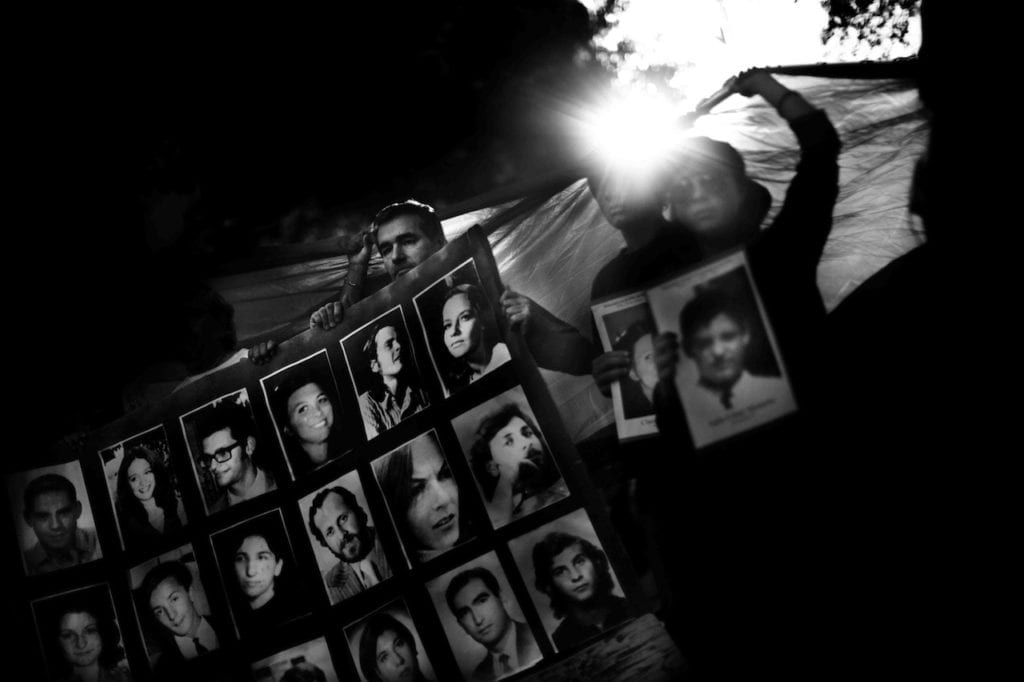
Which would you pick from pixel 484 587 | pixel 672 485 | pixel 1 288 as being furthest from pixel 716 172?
pixel 1 288

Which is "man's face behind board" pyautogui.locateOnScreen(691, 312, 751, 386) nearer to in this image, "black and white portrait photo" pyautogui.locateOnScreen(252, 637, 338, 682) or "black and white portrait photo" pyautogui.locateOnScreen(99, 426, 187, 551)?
"black and white portrait photo" pyautogui.locateOnScreen(252, 637, 338, 682)

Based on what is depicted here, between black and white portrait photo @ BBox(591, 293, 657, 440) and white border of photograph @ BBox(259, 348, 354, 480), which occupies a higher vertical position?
white border of photograph @ BBox(259, 348, 354, 480)

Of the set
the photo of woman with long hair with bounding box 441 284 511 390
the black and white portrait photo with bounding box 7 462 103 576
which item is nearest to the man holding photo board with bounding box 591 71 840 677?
the photo of woman with long hair with bounding box 441 284 511 390

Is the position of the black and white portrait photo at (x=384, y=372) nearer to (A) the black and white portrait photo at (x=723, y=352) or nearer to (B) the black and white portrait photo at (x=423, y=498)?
(B) the black and white portrait photo at (x=423, y=498)

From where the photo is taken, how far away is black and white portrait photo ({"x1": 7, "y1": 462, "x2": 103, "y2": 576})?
11.4ft

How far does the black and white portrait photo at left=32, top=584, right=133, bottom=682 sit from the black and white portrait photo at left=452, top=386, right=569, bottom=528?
2.02 metres

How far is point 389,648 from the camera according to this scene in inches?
113

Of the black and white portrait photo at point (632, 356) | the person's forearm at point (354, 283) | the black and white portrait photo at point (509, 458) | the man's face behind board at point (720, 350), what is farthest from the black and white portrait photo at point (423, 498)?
the man's face behind board at point (720, 350)

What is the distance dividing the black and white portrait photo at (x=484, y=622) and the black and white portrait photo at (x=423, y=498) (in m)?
0.15

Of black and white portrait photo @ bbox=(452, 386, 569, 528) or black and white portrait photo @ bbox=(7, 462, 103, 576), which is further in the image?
black and white portrait photo @ bbox=(7, 462, 103, 576)

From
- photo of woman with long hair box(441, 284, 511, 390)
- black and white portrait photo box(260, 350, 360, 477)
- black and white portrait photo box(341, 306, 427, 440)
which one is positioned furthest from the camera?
black and white portrait photo box(260, 350, 360, 477)

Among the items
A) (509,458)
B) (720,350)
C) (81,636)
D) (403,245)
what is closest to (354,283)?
(403,245)

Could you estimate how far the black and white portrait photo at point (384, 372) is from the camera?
10.1ft

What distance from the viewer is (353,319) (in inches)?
129
